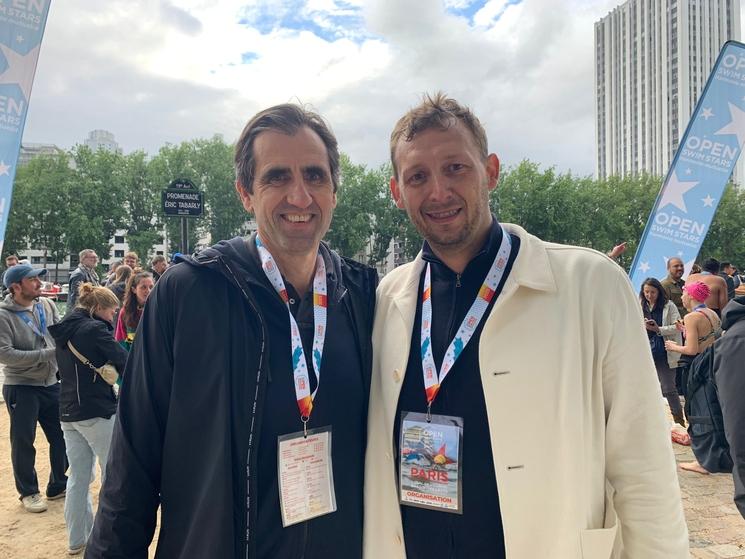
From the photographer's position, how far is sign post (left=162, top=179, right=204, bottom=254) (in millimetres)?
9547

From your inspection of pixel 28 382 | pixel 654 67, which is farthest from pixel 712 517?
pixel 654 67

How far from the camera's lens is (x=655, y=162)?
96.4 m

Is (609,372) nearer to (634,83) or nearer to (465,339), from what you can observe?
(465,339)

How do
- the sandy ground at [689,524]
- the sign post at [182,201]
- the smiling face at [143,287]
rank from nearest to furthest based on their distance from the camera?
1. the sandy ground at [689,524]
2. the smiling face at [143,287]
3. the sign post at [182,201]

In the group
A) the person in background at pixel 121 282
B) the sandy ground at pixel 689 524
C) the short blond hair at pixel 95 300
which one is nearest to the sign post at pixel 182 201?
the person in background at pixel 121 282

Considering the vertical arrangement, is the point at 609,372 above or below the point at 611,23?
below

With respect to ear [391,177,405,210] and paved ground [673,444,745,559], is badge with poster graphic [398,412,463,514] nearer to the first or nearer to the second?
ear [391,177,405,210]

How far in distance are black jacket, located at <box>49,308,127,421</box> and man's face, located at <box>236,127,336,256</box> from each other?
9.48 feet

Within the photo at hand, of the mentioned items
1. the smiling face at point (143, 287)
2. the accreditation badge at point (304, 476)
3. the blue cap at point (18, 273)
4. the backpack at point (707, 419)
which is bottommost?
the backpack at point (707, 419)

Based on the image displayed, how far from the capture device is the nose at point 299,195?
2.07m

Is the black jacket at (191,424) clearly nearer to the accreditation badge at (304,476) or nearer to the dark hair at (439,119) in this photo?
the accreditation badge at (304,476)

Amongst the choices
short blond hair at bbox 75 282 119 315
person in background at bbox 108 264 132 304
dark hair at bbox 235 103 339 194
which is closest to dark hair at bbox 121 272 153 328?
short blond hair at bbox 75 282 119 315

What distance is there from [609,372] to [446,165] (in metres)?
1.01

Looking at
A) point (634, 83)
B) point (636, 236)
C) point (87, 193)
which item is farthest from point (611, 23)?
point (87, 193)
